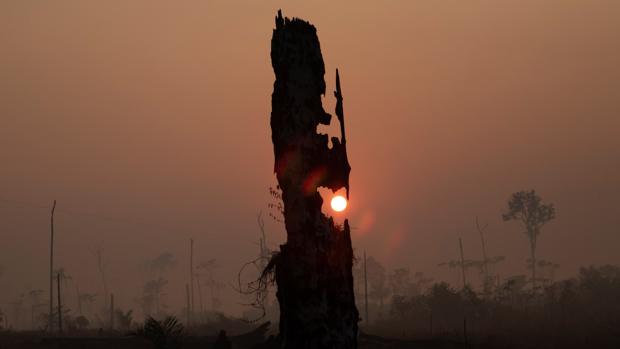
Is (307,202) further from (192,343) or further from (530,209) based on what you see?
(530,209)

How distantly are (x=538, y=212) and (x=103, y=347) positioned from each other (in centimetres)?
9644

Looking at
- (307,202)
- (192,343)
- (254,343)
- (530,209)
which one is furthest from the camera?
(530,209)

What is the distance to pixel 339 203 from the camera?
30.5 ft

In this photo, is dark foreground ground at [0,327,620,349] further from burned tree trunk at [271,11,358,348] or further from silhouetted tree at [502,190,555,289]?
silhouetted tree at [502,190,555,289]

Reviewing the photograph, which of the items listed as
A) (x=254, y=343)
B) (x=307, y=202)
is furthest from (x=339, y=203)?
(x=254, y=343)

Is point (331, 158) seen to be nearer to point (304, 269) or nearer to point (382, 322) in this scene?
point (304, 269)

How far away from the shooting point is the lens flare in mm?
9180

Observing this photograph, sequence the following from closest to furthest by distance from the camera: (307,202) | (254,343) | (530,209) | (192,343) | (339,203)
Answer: (307,202)
(339,203)
(254,343)
(192,343)
(530,209)

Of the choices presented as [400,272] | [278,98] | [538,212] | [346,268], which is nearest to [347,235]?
[346,268]

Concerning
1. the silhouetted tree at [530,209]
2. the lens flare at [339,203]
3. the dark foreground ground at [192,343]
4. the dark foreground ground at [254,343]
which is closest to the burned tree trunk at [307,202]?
the lens flare at [339,203]

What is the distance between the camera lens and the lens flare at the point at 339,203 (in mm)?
9180

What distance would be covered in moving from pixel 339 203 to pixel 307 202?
52 centimetres

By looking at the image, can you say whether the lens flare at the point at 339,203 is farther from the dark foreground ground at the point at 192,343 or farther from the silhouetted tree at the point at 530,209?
the silhouetted tree at the point at 530,209

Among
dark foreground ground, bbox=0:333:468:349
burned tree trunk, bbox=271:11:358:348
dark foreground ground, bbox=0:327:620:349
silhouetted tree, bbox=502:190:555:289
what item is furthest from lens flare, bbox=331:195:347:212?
silhouetted tree, bbox=502:190:555:289
